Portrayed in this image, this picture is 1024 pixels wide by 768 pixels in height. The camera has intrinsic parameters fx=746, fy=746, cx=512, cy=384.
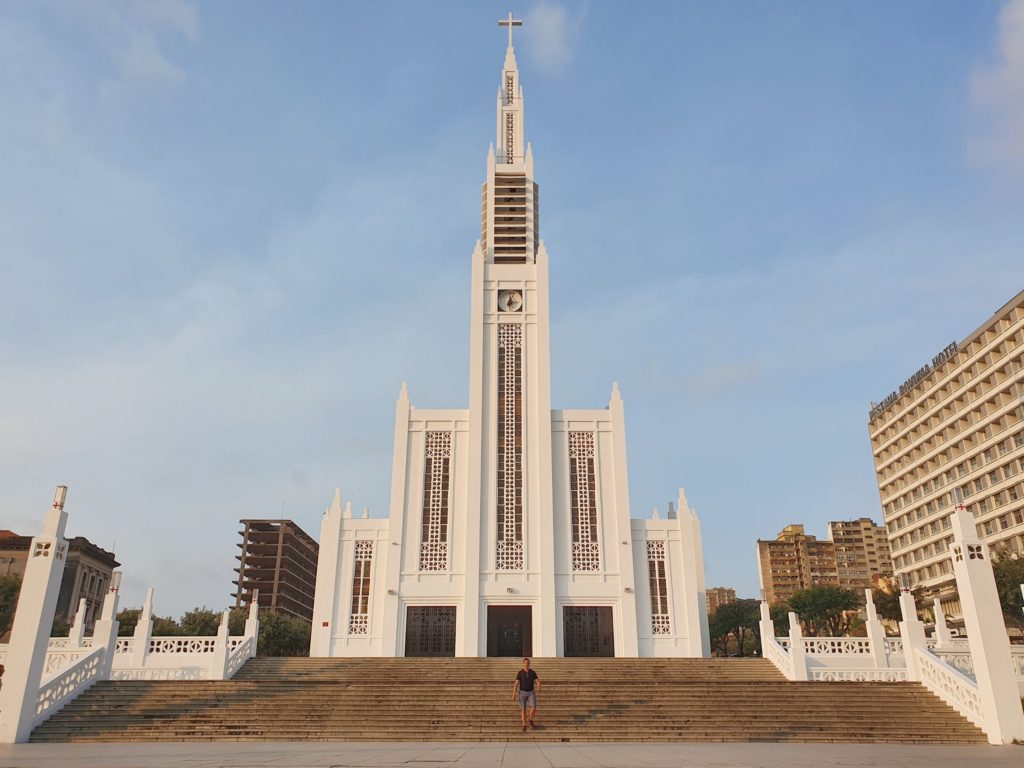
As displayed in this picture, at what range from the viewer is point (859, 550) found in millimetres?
129250

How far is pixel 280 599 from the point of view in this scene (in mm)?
103438

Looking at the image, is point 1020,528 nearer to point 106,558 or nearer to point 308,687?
point 308,687

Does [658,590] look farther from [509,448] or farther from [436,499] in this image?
[436,499]

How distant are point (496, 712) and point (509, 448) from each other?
17.4 metres

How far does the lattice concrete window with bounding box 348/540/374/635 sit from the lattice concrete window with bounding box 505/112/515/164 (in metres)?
22.7

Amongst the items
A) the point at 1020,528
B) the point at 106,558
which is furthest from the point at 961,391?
the point at 106,558

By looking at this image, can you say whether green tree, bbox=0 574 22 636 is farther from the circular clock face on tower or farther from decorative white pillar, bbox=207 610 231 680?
the circular clock face on tower

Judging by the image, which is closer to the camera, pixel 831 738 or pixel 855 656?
pixel 831 738

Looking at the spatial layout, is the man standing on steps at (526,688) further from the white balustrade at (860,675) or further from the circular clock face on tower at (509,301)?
the circular clock face on tower at (509,301)

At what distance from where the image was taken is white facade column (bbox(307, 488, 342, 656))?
30047 millimetres

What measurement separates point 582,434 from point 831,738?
1953 cm

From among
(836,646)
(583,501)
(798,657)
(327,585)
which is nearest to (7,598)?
(327,585)

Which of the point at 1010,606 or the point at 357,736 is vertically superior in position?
the point at 1010,606

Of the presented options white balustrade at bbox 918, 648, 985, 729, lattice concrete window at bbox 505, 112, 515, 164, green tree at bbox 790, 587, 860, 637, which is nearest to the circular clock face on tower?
lattice concrete window at bbox 505, 112, 515, 164
